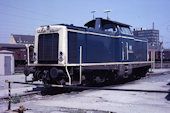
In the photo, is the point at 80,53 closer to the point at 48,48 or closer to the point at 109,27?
the point at 48,48

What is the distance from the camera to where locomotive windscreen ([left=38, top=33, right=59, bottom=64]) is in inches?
394

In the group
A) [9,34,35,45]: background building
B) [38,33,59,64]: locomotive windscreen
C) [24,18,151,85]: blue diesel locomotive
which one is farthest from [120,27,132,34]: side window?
[9,34,35,45]: background building

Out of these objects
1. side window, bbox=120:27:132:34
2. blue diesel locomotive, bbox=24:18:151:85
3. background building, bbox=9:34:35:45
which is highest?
background building, bbox=9:34:35:45

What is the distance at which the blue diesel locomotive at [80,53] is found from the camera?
980 centimetres

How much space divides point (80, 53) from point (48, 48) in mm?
1585

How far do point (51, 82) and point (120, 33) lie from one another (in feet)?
19.4

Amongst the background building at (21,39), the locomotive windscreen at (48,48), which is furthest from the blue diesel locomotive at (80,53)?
the background building at (21,39)

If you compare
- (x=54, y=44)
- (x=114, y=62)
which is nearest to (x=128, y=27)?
(x=114, y=62)

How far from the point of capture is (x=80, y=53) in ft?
34.0

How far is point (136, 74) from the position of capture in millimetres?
A: 17531

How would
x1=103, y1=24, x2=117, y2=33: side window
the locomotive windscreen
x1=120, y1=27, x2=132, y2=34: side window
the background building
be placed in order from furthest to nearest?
the background building
x1=120, y1=27, x2=132, y2=34: side window
x1=103, y1=24, x2=117, y2=33: side window
the locomotive windscreen

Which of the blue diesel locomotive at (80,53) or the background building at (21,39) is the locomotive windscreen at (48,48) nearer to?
the blue diesel locomotive at (80,53)

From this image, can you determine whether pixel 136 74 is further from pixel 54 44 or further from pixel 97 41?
pixel 54 44

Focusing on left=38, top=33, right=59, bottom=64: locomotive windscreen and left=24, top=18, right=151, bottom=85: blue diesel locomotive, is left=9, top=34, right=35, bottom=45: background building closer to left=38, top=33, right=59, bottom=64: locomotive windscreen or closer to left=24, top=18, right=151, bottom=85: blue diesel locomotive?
left=24, top=18, right=151, bottom=85: blue diesel locomotive
